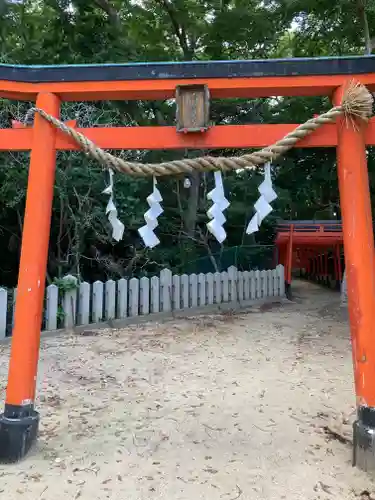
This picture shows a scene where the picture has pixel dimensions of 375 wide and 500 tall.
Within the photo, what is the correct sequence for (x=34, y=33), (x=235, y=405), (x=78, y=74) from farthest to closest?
(x=34, y=33) < (x=235, y=405) < (x=78, y=74)

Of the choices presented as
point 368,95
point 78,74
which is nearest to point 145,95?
point 78,74

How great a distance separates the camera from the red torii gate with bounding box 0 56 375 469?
3.03m

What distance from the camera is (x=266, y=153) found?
2959mm

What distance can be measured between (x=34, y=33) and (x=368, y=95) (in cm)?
939

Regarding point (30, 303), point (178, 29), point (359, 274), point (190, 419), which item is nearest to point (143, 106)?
point (178, 29)

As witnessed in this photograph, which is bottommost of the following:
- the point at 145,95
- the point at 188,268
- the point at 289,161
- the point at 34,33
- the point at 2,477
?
the point at 2,477

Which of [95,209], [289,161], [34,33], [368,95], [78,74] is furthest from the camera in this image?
[289,161]

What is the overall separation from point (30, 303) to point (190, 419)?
66.4 inches

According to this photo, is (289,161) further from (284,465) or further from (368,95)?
(284,465)

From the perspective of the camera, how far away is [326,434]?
11.5 feet

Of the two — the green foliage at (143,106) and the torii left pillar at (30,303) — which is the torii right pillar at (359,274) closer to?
the torii left pillar at (30,303)

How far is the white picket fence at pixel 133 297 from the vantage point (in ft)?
21.9

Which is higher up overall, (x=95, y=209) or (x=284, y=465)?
(x=95, y=209)

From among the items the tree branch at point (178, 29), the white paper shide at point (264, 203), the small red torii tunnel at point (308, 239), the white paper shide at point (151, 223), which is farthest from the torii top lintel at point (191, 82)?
the tree branch at point (178, 29)
